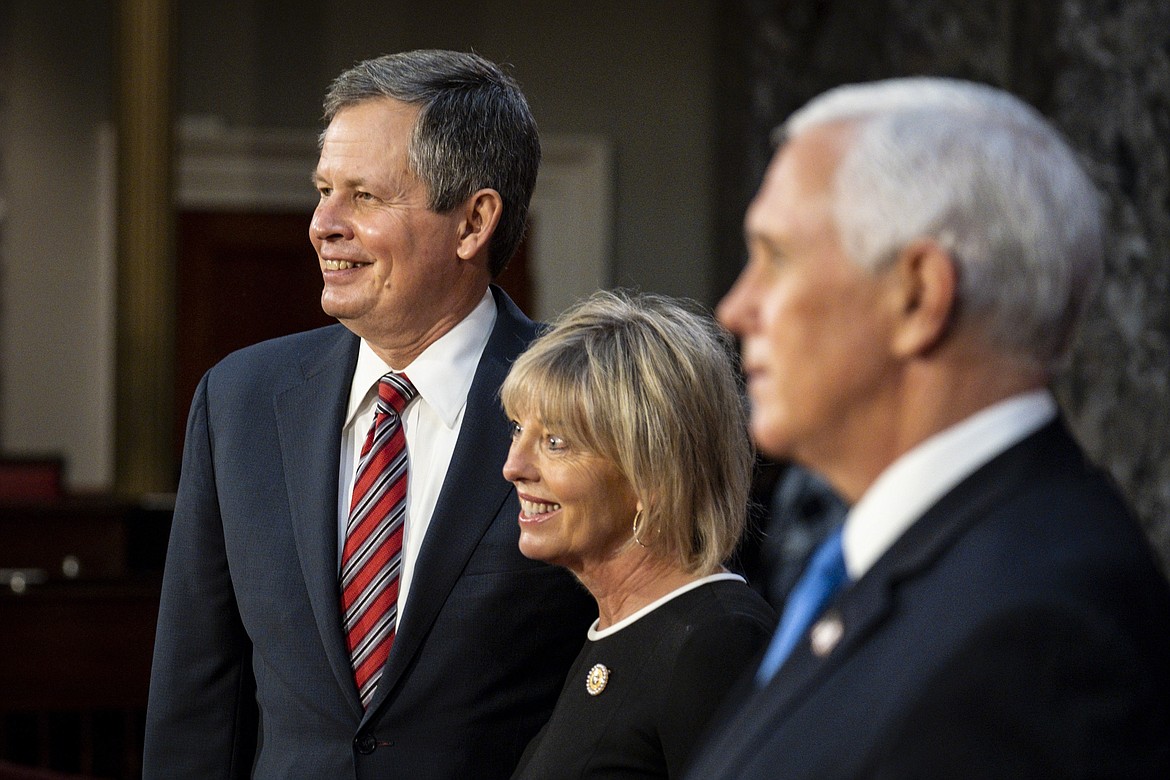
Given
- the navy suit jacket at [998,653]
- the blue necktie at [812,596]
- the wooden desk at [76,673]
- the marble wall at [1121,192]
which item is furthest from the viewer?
the marble wall at [1121,192]

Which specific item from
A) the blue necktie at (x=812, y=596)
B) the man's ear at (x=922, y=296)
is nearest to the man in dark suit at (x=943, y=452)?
the man's ear at (x=922, y=296)

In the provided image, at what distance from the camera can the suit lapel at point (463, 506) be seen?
5.51 ft

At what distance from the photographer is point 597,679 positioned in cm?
152

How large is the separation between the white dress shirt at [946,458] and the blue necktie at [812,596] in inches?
4.6

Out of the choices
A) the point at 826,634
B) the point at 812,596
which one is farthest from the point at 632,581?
the point at 826,634

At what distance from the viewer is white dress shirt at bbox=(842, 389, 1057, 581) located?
0.91 meters

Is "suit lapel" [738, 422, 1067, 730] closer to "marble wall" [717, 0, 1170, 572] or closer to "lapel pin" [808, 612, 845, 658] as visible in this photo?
"lapel pin" [808, 612, 845, 658]

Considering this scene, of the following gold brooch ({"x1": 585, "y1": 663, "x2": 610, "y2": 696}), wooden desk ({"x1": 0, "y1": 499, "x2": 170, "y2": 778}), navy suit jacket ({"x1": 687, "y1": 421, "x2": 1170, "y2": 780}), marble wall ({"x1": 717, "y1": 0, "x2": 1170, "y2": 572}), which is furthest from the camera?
marble wall ({"x1": 717, "y1": 0, "x2": 1170, "y2": 572})

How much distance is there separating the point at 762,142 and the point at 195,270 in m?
2.76

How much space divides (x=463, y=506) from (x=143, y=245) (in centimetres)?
473

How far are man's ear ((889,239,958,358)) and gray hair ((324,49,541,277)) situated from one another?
0.99 m

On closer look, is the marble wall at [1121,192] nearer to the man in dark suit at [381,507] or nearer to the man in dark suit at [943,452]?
the man in dark suit at [381,507]

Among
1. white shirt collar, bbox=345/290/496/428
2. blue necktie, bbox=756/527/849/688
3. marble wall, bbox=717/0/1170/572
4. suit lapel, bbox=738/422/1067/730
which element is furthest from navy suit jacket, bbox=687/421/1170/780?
marble wall, bbox=717/0/1170/572

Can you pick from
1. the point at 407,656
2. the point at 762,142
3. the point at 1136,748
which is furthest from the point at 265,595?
the point at 762,142
